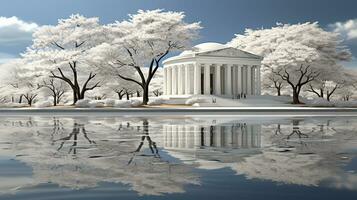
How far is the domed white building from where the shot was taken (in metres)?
66.6

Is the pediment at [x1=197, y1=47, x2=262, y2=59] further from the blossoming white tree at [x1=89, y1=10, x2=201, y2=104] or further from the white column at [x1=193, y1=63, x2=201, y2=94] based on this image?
the blossoming white tree at [x1=89, y1=10, x2=201, y2=104]

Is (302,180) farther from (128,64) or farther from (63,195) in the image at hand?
(128,64)

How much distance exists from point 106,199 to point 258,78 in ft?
218

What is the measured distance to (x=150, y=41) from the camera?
5575cm

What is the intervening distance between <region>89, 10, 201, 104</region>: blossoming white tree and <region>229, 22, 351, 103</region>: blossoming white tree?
15875 mm

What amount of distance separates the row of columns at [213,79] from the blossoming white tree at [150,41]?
10.5m

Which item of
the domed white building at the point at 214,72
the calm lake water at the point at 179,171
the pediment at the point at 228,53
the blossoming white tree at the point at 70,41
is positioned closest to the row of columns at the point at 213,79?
the domed white building at the point at 214,72

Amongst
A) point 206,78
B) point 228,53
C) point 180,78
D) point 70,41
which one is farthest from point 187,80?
point 70,41

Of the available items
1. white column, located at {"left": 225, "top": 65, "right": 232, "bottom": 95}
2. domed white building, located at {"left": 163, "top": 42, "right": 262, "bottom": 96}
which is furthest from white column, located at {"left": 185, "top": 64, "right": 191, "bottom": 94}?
white column, located at {"left": 225, "top": 65, "right": 232, "bottom": 95}

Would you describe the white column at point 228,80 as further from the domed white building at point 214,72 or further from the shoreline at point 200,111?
the shoreline at point 200,111

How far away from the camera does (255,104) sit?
58.5 m

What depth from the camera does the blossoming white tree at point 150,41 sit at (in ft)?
182

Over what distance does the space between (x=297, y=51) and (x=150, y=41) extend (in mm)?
22978

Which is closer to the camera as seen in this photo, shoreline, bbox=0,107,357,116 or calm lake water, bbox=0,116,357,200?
calm lake water, bbox=0,116,357,200
